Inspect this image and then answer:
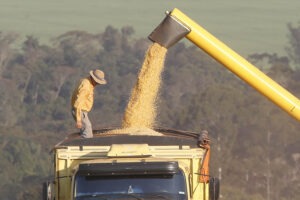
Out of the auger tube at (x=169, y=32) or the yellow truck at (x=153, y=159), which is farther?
the auger tube at (x=169, y=32)

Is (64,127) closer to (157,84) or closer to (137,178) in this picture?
(157,84)

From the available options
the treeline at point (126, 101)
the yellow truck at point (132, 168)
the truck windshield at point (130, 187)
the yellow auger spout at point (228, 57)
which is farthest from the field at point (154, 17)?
the truck windshield at point (130, 187)

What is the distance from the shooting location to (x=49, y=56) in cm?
9188

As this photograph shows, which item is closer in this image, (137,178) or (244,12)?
(137,178)

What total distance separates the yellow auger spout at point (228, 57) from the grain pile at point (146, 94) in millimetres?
800

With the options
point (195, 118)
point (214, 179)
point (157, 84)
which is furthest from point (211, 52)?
point (195, 118)

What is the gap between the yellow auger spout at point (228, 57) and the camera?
19.5 m

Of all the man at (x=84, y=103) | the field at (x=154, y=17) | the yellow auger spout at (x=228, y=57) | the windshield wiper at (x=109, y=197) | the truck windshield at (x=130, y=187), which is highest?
the field at (x=154, y=17)

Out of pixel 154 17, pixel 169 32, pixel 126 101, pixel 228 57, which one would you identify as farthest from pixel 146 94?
pixel 154 17

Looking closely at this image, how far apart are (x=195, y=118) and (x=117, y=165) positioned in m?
46.5

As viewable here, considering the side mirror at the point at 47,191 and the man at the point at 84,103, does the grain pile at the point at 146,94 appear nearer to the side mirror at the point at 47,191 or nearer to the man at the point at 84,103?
the man at the point at 84,103

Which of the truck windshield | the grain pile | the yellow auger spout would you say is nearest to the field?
the grain pile

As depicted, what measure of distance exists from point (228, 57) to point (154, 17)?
81.4 metres

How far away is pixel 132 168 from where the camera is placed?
16391 millimetres
